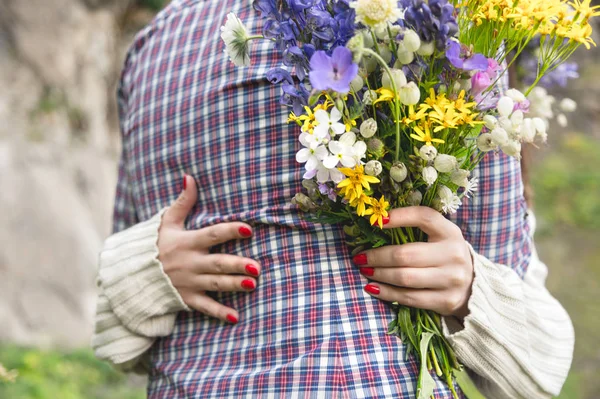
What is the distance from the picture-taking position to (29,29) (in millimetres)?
3996

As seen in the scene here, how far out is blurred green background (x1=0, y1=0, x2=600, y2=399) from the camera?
316cm

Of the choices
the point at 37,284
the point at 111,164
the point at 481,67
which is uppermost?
the point at 481,67

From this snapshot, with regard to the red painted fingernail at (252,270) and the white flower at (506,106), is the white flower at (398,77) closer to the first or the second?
the white flower at (506,106)

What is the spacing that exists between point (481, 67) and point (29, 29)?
3.81 meters

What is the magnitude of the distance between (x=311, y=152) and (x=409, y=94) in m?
0.16

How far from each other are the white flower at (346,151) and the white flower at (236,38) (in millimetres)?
208

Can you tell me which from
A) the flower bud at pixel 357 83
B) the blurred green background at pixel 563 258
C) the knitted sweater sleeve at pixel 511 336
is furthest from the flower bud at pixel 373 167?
the blurred green background at pixel 563 258

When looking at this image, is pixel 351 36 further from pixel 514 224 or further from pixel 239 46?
pixel 514 224

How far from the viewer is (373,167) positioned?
91cm

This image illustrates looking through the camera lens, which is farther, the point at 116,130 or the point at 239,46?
the point at 116,130

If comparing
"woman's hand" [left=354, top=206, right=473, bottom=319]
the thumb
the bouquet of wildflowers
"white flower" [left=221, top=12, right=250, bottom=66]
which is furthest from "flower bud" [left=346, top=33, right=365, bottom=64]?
the thumb

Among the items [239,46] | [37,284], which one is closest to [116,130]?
[37,284]

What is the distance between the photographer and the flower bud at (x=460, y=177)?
3.06ft

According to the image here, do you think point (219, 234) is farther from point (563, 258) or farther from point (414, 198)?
point (563, 258)
